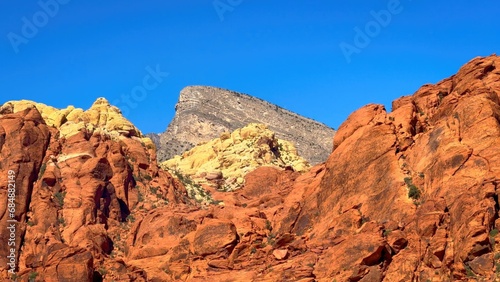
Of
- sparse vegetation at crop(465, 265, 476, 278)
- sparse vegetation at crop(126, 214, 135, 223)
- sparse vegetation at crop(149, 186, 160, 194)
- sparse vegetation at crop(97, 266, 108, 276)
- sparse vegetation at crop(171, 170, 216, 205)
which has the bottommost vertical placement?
sparse vegetation at crop(465, 265, 476, 278)

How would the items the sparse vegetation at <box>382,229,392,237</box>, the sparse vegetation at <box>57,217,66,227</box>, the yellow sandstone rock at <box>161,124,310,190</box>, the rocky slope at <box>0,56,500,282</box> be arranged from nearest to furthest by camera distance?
the rocky slope at <box>0,56,500,282</box>
the sparse vegetation at <box>382,229,392,237</box>
the sparse vegetation at <box>57,217,66,227</box>
the yellow sandstone rock at <box>161,124,310,190</box>

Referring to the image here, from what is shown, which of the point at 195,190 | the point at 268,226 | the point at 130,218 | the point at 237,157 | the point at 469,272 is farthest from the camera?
the point at 237,157

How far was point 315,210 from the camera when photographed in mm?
73500

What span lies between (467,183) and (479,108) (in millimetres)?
7050

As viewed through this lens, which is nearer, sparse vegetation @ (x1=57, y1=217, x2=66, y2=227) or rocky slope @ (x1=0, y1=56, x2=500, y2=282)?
rocky slope @ (x1=0, y1=56, x2=500, y2=282)

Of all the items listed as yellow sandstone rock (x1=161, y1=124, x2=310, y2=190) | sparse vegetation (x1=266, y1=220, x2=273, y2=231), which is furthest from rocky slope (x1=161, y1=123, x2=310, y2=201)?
sparse vegetation (x1=266, y1=220, x2=273, y2=231)

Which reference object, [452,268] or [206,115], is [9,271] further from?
[206,115]

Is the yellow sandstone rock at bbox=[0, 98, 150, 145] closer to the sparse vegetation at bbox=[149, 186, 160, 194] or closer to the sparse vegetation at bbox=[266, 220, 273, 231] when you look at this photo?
the sparse vegetation at bbox=[149, 186, 160, 194]

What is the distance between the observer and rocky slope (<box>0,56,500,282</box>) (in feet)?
198

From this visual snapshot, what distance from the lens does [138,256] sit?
78.0 metres

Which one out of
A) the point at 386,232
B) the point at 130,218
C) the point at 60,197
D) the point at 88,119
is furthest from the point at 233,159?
the point at 386,232

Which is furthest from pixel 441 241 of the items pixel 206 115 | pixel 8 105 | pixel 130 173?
pixel 206 115

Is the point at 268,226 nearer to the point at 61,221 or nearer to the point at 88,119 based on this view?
the point at 61,221
